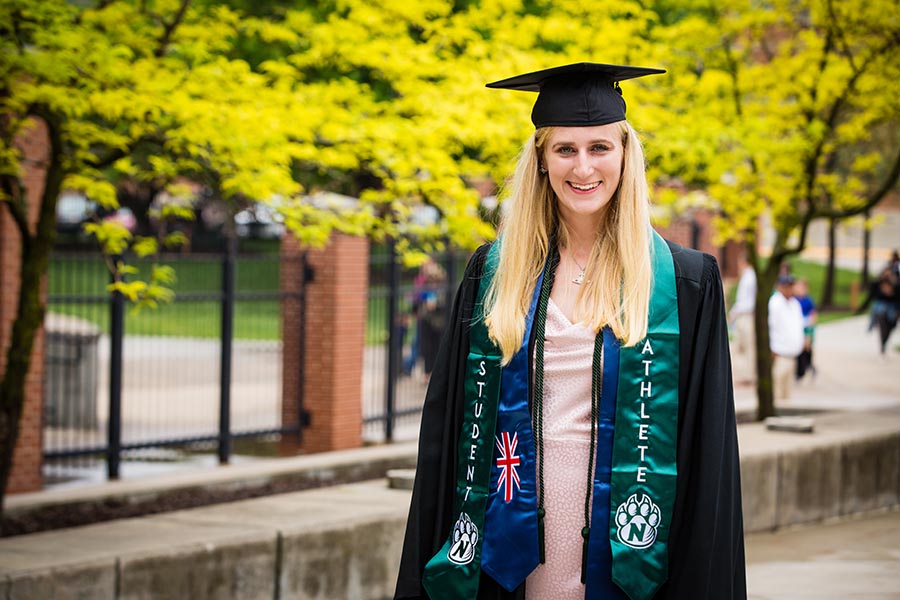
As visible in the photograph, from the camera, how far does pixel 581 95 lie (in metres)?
3.10

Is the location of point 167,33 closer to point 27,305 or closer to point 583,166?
point 27,305

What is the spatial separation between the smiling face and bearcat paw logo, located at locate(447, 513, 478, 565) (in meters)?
0.77

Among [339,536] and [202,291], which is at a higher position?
[202,291]

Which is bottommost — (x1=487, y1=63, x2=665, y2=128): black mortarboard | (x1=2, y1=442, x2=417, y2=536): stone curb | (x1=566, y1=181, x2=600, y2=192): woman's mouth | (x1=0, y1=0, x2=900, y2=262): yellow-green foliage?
(x1=2, y1=442, x2=417, y2=536): stone curb

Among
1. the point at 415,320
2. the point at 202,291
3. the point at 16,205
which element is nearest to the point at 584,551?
the point at 16,205

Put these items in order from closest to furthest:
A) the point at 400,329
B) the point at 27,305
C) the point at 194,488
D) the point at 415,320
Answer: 1. the point at 27,305
2. the point at 194,488
3. the point at 400,329
4. the point at 415,320

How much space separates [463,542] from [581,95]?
1.08 meters

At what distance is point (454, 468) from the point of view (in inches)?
123

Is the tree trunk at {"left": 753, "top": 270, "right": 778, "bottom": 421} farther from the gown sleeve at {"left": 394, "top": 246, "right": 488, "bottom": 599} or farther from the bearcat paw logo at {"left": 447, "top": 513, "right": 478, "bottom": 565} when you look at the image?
the bearcat paw logo at {"left": 447, "top": 513, "right": 478, "bottom": 565}

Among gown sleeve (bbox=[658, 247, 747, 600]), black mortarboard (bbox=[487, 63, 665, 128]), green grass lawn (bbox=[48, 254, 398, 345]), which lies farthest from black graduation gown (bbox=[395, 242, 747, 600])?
green grass lawn (bbox=[48, 254, 398, 345])

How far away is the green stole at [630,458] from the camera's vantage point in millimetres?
2912

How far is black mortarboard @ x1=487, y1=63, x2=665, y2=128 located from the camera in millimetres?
3080

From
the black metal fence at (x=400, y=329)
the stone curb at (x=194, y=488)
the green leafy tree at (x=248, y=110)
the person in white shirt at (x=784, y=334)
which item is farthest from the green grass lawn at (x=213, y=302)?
the person in white shirt at (x=784, y=334)

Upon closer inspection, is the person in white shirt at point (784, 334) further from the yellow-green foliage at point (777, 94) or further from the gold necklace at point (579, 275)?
the gold necklace at point (579, 275)
